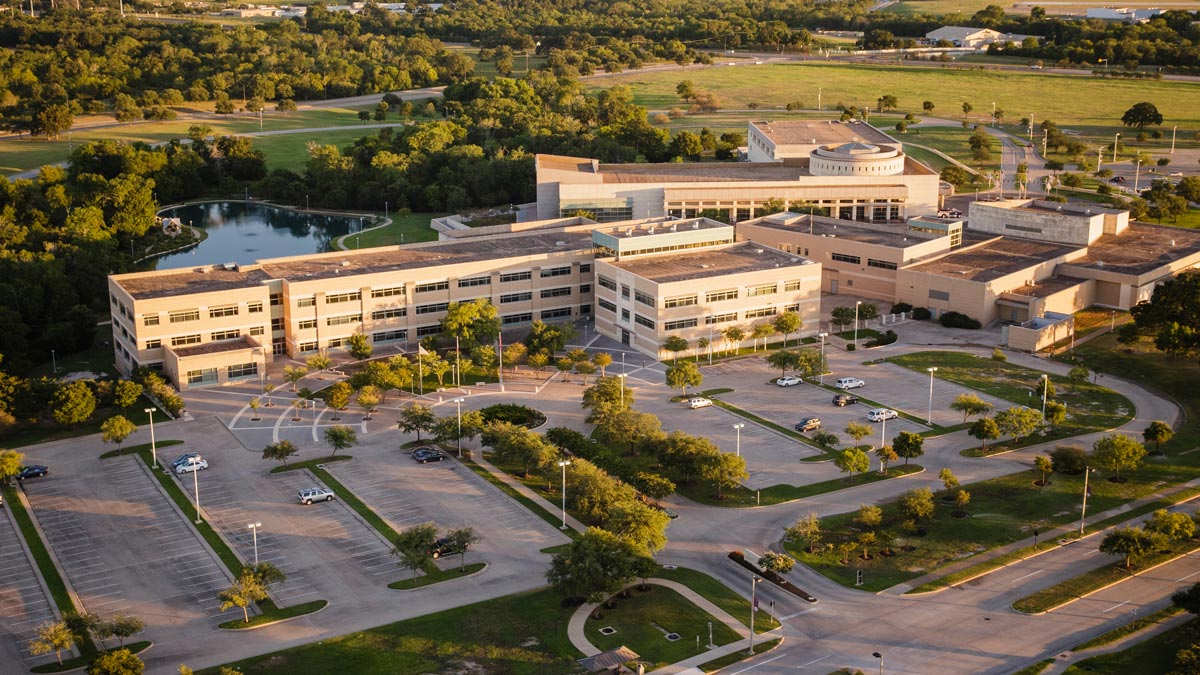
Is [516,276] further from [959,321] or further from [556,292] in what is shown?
[959,321]

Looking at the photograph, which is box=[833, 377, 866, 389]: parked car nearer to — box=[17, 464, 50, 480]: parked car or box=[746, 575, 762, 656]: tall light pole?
box=[746, 575, 762, 656]: tall light pole

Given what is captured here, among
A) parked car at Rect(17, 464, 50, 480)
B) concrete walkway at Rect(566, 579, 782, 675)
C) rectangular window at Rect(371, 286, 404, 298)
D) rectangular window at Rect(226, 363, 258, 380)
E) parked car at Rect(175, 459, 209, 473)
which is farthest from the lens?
rectangular window at Rect(371, 286, 404, 298)

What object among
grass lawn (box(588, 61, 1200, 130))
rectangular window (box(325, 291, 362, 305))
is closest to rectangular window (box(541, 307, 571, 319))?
rectangular window (box(325, 291, 362, 305))

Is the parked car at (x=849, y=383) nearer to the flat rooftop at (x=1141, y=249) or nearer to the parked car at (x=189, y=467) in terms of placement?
the flat rooftop at (x=1141, y=249)

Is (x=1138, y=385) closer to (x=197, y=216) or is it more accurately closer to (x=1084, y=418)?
(x=1084, y=418)

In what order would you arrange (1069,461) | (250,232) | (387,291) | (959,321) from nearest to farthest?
(1069,461), (387,291), (959,321), (250,232)

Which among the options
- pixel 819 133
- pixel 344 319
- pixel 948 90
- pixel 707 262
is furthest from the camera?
pixel 948 90

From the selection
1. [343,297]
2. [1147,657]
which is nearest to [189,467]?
[343,297]
